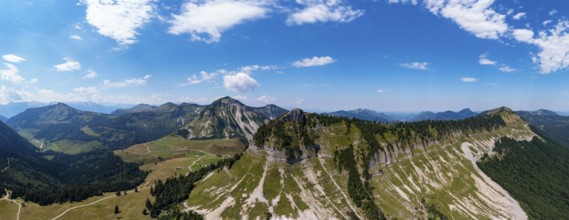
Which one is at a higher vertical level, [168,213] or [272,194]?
[272,194]

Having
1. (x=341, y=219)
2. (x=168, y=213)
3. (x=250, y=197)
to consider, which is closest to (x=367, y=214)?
(x=341, y=219)

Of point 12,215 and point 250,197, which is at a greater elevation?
point 250,197

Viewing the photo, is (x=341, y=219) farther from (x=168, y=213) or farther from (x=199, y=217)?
(x=168, y=213)

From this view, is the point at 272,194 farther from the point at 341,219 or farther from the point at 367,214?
the point at 367,214

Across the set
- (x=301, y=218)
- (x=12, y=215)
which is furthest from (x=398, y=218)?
(x=12, y=215)

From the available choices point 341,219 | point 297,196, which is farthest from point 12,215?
point 341,219

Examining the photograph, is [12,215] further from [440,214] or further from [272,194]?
[440,214]

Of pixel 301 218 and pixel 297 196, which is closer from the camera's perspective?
pixel 301 218

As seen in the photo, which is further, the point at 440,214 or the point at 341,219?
the point at 440,214
